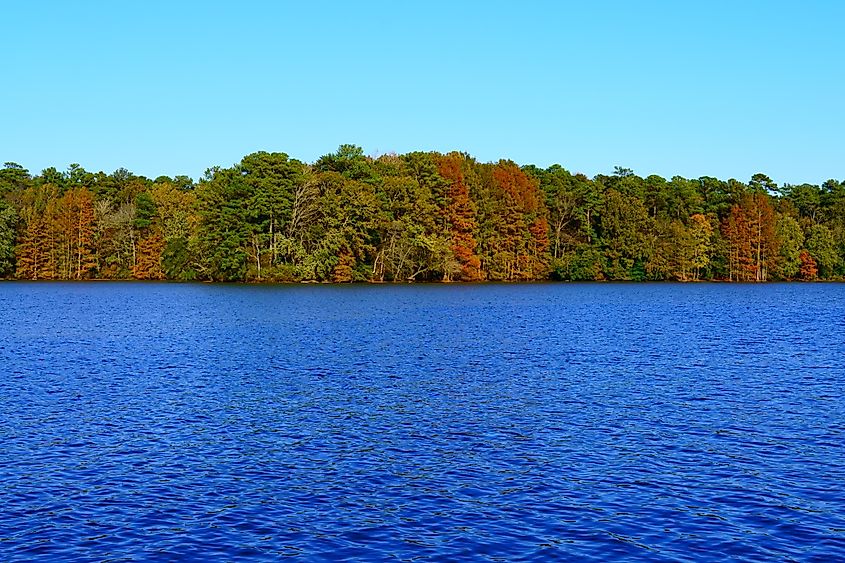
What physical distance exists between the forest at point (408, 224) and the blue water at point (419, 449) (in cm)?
7634

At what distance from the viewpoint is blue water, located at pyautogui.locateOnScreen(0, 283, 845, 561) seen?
633 inches

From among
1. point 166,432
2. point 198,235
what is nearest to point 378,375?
point 166,432

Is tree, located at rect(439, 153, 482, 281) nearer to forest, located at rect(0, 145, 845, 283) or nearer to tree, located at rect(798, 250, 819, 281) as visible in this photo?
forest, located at rect(0, 145, 845, 283)

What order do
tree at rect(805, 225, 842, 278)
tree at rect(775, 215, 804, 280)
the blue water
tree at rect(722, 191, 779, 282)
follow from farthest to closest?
tree at rect(805, 225, 842, 278), tree at rect(775, 215, 804, 280), tree at rect(722, 191, 779, 282), the blue water

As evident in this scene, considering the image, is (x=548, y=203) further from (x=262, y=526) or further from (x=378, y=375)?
(x=262, y=526)

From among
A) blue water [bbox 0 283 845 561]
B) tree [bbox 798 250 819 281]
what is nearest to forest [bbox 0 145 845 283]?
tree [bbox 798 250 819 281]

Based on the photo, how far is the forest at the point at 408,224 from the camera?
126188mm

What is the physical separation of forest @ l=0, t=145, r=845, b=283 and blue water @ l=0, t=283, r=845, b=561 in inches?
3006

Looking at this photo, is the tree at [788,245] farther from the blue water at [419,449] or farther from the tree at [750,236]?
the blue water at [419,449]

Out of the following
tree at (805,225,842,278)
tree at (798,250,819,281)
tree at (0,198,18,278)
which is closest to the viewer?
tree at (0,198,18,278)

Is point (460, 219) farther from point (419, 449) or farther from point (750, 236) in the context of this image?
point (419, 449)

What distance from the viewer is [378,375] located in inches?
1433

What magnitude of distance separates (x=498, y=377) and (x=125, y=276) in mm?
124504

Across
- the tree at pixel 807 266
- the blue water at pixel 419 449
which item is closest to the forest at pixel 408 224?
the tree at pixel 807 266
